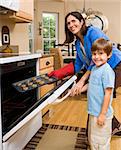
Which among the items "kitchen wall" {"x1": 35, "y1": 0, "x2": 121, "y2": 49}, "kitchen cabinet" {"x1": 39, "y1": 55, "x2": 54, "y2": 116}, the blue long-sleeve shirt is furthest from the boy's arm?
"kitchen wall" {"x1": 35, "y1": 0, "x2": 121, "y2": 49}

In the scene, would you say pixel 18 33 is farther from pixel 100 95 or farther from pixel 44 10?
pixel 44 10

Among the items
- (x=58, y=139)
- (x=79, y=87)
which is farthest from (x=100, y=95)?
(x=58, y=139)

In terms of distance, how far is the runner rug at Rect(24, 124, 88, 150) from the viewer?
2.29 m

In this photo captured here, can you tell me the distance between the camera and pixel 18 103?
2.13m

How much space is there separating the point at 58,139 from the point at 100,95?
3.21ft

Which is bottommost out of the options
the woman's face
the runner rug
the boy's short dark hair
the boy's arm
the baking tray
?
the runner rug

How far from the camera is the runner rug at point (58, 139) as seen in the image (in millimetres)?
2289

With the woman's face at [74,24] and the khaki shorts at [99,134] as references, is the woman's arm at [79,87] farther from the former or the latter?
the woman's face at [74,24]

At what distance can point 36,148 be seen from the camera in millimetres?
2262

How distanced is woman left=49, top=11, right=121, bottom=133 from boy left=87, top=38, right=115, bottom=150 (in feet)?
0.59

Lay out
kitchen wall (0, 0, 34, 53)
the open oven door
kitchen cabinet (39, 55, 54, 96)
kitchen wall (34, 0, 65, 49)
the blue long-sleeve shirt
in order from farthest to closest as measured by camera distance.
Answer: kitchen wall (34, 0, 65, 49), kitchen wall (0, 0, 34, 53), kitchen cabinet (39, 55, 54, 96), the blue long-sleeve shirt, the open oven door

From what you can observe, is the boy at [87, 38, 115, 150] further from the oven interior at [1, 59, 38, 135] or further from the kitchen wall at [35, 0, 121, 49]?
the kitchen wall at [35, 0, 121, 49]

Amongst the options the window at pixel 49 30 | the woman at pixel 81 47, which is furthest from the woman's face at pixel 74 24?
the window at pixel 49 30

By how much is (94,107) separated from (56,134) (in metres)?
1.01
